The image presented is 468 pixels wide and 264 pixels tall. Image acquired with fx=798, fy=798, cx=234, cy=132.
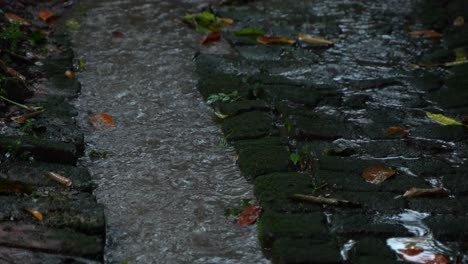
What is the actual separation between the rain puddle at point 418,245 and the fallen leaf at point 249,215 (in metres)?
0.49

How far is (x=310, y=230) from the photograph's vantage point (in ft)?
9.30

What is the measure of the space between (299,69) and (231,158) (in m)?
1.24

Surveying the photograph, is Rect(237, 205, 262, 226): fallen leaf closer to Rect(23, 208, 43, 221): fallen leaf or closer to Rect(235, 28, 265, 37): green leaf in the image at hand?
Rect(23, 208, 43, 221): fallen leaf

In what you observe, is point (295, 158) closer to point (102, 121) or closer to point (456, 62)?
point (102, 121)

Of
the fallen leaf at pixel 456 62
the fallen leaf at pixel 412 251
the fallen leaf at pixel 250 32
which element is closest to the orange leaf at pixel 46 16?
the fallen leaf at pixel 250 32

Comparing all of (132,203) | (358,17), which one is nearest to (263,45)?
(358,17)

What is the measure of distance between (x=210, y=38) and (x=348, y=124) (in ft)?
5.07

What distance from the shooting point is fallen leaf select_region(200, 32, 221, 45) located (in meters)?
5.04

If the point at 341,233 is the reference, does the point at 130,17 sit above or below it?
below

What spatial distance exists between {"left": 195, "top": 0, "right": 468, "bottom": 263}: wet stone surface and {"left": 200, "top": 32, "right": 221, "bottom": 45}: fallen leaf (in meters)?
0.07

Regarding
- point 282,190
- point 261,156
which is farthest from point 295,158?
point 282,190

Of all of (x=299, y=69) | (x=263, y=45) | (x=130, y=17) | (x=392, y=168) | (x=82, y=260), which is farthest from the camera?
(x=130, y=17)

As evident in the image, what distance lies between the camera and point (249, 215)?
9.80 feet

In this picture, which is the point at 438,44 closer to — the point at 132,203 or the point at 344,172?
the point at 344,172
